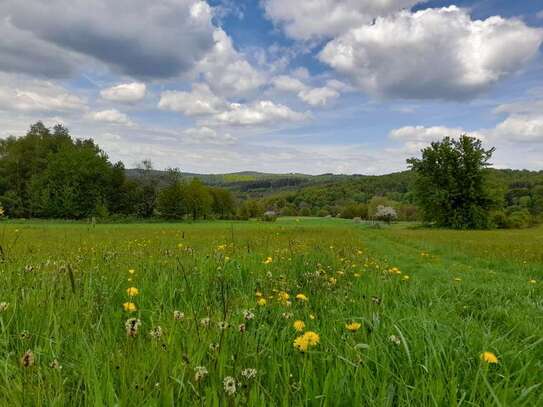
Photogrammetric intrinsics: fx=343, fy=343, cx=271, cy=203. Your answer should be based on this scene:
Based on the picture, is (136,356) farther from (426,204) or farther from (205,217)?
(205,217)

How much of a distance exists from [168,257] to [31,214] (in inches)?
3088

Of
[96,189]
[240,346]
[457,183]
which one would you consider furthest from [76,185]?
[240,346]

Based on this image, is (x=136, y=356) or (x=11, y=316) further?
(x=11, y=316)

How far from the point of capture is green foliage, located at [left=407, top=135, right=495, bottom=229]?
46000mm

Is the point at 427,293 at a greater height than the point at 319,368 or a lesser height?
lesser

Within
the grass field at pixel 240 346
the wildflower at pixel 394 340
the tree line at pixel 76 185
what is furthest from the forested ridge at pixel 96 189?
the wildflower at pixel 394 340

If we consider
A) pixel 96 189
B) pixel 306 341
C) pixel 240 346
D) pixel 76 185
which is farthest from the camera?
pixel 96 189

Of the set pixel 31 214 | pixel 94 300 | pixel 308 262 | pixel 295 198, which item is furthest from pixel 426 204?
pixel 295 198

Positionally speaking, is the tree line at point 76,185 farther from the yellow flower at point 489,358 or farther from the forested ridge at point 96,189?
the yellow flower at point 489,358

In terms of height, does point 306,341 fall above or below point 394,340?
above

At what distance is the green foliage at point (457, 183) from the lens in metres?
46.0

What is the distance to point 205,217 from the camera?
90812 millimetres

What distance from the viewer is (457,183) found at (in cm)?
4675

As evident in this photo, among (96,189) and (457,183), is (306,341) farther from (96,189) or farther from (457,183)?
(96,189)
